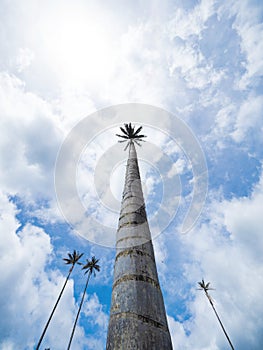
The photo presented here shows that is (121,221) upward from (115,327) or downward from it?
upward

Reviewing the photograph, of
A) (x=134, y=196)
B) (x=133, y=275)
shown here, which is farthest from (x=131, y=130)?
(x=133, y=275)

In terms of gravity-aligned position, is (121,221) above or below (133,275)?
→ above

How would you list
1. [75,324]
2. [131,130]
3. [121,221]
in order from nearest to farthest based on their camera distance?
[121,221] → [131,130] → [75,324]

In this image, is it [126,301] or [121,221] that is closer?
[126,301]

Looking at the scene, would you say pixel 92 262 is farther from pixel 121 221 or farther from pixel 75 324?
pixel 121 221

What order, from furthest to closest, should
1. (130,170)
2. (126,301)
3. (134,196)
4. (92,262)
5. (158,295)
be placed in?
1. (92,262)
2. (130,170)
3. (134,196)
4. (158,295)
5. (126,301)

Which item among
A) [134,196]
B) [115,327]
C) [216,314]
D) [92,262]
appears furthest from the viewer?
[92,262]

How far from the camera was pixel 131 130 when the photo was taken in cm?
980

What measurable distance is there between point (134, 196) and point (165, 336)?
2.30 m

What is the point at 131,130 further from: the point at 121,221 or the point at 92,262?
the point at 92,262

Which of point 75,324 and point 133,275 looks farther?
point 75,324

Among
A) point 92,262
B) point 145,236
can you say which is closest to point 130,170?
point 145,236

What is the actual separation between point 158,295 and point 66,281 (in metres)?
39.3

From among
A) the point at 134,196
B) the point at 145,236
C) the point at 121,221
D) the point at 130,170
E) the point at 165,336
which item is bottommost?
the point at 165,336
